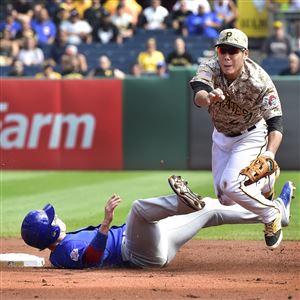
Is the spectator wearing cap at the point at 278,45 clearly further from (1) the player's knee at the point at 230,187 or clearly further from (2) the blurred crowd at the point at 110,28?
(1) the player's knee at the point at 230,187

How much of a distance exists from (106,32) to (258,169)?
13248 mm

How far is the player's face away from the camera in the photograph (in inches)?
284

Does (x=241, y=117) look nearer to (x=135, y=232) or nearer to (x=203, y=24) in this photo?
(x=135, y=232)

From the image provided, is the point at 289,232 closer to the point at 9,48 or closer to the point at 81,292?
the point at 81,292

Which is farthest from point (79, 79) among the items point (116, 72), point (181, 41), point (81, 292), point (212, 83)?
point (81, 292)

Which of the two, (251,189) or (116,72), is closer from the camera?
(251,189)

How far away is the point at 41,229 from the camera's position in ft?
22.3

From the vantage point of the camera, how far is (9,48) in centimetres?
1981

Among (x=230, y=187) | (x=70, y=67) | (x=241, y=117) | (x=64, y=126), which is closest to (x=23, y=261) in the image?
(x=230, y=187)

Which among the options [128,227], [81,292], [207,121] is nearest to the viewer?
[81,292]

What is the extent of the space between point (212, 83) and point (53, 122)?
31.2 ft

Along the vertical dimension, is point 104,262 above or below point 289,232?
above

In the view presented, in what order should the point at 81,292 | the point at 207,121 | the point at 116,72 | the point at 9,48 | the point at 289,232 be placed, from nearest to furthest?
the point at 81,292 < the point at 289,232 < the point at 207,121 < the point at 116,72 < the point at 9,48

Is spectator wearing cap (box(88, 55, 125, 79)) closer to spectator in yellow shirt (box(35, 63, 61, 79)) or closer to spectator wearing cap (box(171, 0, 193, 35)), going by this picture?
spectator in yellow shirt (box(35, 63, 61, 79))
